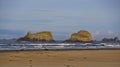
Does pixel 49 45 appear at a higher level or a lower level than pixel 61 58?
higher

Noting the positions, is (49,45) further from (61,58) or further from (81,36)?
(81,36)

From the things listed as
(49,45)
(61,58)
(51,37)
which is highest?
(51,37)

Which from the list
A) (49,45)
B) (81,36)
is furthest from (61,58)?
(81,36)

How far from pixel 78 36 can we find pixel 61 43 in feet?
0.78

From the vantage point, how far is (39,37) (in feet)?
10.9

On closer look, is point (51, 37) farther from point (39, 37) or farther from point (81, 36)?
point (81, 36)

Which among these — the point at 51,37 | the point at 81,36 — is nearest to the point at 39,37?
the point at 51,37

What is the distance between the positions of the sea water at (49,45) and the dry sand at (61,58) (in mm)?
Result: 53

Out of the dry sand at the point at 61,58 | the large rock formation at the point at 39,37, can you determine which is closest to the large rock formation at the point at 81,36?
the dry sand at the point at 61,58

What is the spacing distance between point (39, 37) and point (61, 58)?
1.30ft

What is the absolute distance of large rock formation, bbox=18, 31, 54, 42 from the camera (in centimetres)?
329

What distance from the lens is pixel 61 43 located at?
3350 millimetres

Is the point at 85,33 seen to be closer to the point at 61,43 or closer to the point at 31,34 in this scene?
the point at 61,43

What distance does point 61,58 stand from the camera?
3369 millimetres
